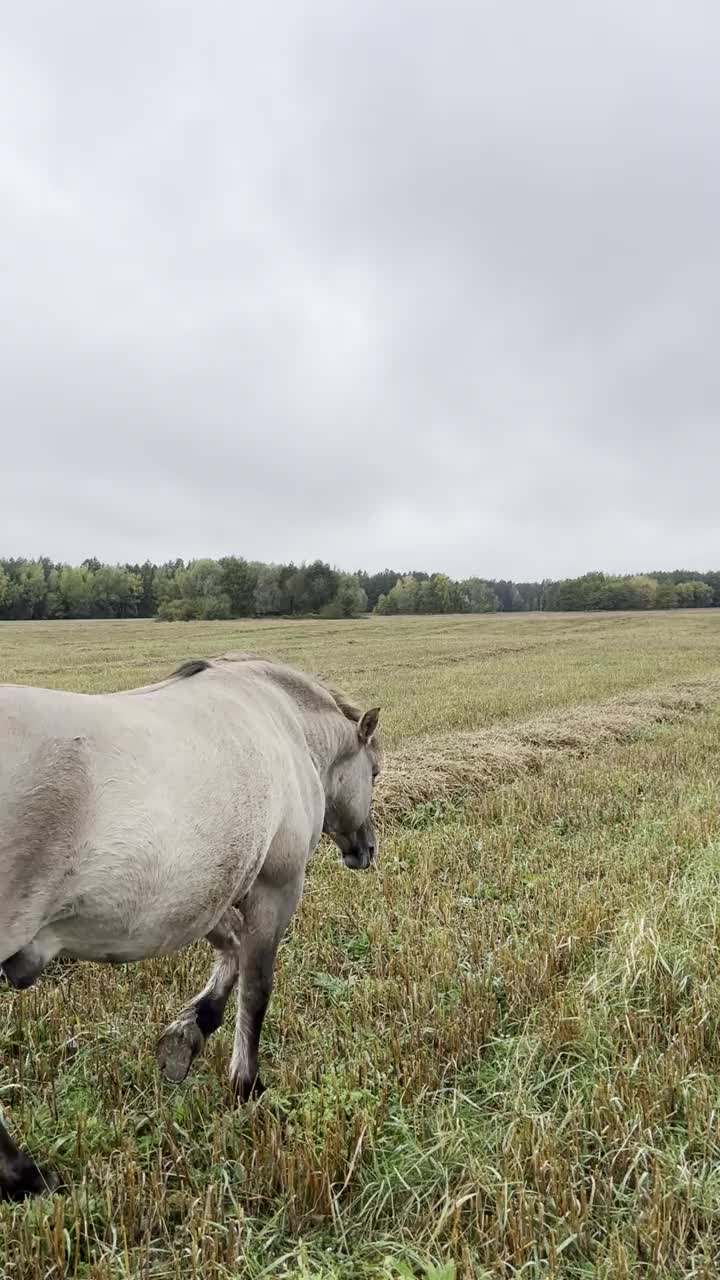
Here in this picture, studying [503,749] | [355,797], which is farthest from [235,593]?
[355,797]

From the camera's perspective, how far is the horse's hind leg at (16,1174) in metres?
2.43

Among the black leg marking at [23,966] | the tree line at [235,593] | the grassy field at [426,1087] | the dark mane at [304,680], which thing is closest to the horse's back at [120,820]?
the black leg marking at [23,966]

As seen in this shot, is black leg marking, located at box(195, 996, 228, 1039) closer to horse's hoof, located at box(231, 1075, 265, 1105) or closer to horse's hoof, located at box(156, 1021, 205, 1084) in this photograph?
horse's hoof, located at box(156, 1021, 205, 1084)

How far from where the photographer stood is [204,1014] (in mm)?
3336

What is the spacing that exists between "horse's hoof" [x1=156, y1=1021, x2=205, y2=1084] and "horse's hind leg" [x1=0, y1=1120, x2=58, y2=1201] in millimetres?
746

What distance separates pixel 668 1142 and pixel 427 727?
34.9 ft

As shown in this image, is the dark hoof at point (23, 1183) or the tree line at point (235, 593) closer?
the dark hoof at point (23, 1183)

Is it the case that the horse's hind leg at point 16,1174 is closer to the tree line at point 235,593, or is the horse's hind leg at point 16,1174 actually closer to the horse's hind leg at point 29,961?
the horse's hind leg at point 29,961

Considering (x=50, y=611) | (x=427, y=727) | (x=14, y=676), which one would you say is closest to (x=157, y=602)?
(x=50, y=611)

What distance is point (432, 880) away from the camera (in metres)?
5.49

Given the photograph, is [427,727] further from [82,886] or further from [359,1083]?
[82,886]

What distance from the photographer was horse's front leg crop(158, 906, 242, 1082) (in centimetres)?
320

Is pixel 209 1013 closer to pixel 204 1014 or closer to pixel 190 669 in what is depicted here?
pixel 204 1014

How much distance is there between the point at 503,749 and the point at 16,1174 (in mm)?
8414
